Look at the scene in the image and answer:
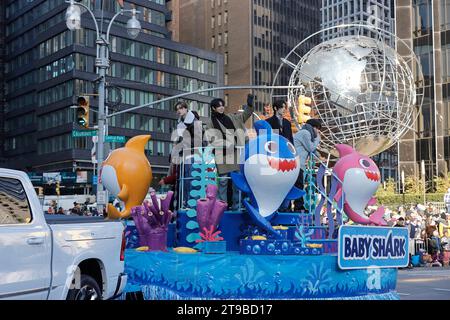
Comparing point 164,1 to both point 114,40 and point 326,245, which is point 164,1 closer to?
point 114,40

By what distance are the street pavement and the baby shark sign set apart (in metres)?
2.66

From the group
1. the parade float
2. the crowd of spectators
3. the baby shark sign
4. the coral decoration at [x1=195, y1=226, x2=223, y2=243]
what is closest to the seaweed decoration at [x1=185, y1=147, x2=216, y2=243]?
the parade float

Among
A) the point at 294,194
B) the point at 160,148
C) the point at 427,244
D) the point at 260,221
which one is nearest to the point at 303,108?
the point at 294,194

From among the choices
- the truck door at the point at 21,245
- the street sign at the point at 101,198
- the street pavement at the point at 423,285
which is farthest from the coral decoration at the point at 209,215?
the street sign at the point at 101,198

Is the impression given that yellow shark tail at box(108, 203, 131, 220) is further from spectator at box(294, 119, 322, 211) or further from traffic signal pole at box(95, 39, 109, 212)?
traffic signal pole at box(95, 39, 109, 212)

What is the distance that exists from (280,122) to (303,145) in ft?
1.89

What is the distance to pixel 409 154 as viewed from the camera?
54.8 metres

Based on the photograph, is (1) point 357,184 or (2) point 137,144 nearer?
(1) point 357,184

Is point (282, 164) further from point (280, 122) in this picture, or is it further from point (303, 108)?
point (303, 108)

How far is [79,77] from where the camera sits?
76.9 m

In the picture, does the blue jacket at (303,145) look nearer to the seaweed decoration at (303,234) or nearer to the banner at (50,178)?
the seaweed decoration at (303,234)

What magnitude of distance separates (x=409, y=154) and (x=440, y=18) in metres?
11.6

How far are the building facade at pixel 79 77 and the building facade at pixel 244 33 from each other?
13.4m
